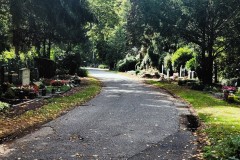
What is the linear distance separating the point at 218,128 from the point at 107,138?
3889 millimetres

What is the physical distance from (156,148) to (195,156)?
3.79 ft

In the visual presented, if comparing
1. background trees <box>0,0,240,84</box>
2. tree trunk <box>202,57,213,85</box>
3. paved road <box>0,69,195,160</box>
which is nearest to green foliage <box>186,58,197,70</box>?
background trees <box>0,0,240,84</box>

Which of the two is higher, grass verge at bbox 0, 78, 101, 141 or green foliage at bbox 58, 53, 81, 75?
green foliage at bbox 58, 53, 81, 75

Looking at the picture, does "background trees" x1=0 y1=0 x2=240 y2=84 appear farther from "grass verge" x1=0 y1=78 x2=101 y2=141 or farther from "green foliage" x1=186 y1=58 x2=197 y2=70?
"grass verge" x1=0 y1=78 x2=101 y2=141

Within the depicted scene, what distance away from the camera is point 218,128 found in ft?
39.7

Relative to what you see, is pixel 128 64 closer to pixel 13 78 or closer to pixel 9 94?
pixel 13 78

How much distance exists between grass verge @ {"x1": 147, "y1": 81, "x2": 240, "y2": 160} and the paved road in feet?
2.04

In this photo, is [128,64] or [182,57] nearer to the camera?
[182,57]

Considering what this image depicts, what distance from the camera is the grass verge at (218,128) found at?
26.2 ft

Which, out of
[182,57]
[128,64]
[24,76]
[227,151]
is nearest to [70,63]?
[182,57]

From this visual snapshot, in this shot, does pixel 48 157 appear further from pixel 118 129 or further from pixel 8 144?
pixel 118 129

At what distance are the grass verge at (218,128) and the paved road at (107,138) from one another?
623 mm

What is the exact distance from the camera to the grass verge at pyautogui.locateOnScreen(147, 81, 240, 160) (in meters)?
7.99

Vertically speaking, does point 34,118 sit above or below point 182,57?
below
